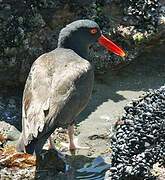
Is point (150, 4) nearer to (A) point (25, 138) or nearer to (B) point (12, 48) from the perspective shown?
(B) point (12, 48)

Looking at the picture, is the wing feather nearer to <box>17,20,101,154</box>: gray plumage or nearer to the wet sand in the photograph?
<box>17,20,101,154</box>: gray plumage

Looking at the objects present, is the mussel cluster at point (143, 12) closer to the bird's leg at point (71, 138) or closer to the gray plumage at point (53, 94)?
the gray plumage at point (53, 94)

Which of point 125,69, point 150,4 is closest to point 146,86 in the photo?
point 125,69

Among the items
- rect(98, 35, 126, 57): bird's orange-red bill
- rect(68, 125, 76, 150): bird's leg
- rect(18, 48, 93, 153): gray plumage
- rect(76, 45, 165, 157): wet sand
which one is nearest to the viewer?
rect(18, 48, 93, 153): gray plumage

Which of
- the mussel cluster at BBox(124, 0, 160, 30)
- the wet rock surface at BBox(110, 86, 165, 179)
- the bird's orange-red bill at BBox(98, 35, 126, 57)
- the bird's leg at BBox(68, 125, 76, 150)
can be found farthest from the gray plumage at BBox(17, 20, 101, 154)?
the mussel cluster at BBox(124, 0, 160, 30)

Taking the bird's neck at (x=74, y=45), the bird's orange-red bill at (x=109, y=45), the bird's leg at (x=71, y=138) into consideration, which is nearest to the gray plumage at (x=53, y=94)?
the bird's neck at (x=74, y=45)

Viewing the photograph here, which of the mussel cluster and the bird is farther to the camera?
the mussel cluster

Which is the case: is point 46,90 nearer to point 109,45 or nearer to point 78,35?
point 78,35

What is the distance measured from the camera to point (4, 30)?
9.41 meters

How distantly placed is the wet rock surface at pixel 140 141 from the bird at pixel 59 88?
61 cm

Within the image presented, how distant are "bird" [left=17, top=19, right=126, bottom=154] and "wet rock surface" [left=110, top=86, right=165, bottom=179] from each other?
0.61m

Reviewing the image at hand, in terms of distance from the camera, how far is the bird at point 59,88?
24.3 feet

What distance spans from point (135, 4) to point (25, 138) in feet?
12.4

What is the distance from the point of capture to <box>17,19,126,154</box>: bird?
7.40m
